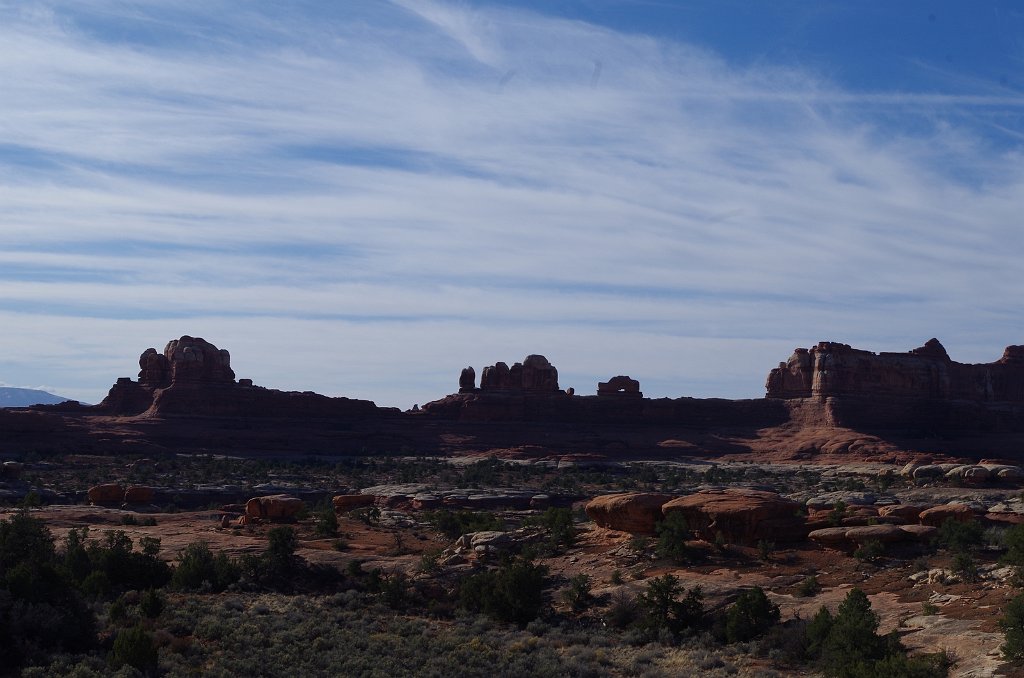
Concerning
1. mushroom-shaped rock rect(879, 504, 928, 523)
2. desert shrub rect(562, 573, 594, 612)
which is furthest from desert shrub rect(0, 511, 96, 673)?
mushroom-shaped rock rect(879, 504, 928, 523)

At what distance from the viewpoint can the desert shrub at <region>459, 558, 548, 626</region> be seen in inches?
957

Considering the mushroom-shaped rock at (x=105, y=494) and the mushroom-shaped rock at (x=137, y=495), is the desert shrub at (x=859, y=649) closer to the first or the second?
the mushroom-shaped rock at (x=137, y=495)

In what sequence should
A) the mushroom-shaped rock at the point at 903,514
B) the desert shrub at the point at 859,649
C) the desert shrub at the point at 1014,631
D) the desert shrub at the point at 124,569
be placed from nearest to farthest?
the desert shrub at the point at 1014,631 → the desert shrub at the point at 859,649 → the desert shrub at the point at 124,569 → the mushroom-shaped rock at the point at 903,514

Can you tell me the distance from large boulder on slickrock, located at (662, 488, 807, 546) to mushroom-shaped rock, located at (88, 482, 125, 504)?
25706mm

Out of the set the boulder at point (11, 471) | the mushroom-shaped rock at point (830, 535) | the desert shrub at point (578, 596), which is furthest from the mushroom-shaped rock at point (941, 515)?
the boulder at point (11, 471)

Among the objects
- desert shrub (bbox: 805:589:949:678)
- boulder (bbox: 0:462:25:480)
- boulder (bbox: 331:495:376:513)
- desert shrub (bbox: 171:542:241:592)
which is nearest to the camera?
desert shrub (bbox: 805:589:949:678)

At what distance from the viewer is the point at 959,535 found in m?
24.5

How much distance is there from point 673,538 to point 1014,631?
33.8ft

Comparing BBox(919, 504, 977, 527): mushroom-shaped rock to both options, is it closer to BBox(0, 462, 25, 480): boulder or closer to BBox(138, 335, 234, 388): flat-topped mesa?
BBox(0, 462, 25, 480): boulder

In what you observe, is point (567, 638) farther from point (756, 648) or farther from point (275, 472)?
point (275, 472)

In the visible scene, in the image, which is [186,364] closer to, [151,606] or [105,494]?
[105,494]

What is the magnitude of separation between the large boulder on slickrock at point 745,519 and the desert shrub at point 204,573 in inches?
428

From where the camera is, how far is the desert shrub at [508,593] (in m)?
24.3

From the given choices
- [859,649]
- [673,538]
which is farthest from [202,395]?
[859,649]
